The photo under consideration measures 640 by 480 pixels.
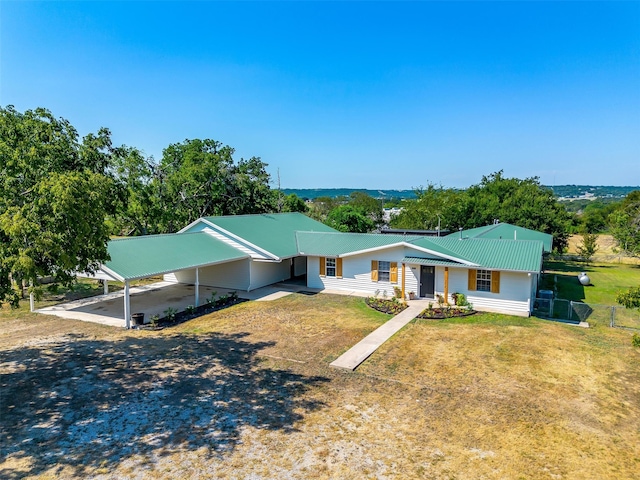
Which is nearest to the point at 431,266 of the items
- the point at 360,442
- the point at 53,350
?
the point at 360,442

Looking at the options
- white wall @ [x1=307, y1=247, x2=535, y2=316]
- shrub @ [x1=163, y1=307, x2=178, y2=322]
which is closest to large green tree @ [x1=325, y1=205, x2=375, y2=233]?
white wall @ [x1=307, y1=247, x2=535, y2=316]

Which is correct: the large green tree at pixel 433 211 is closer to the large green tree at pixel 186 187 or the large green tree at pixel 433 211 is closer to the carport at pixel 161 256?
the large green tree at pixel 186 187

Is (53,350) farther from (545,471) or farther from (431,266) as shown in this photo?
(431,266)

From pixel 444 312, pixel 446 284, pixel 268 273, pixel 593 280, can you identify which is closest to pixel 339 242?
pixel 268 273

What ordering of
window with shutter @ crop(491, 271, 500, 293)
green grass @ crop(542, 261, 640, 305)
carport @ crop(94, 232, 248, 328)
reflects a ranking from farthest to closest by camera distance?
green grass @ crop(542, 261, 640, 305) → window with shutter @ crop(491, 271, 500, 293) → carport @ crop(94, 232, 248, 328)

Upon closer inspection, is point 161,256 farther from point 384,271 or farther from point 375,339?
point 384,271

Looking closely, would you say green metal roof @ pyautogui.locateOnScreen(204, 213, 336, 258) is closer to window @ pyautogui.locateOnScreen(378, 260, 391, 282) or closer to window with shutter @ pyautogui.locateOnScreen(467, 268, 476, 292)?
window @ pyautogui.locateOnScreen(378, 260, 391, 282)
